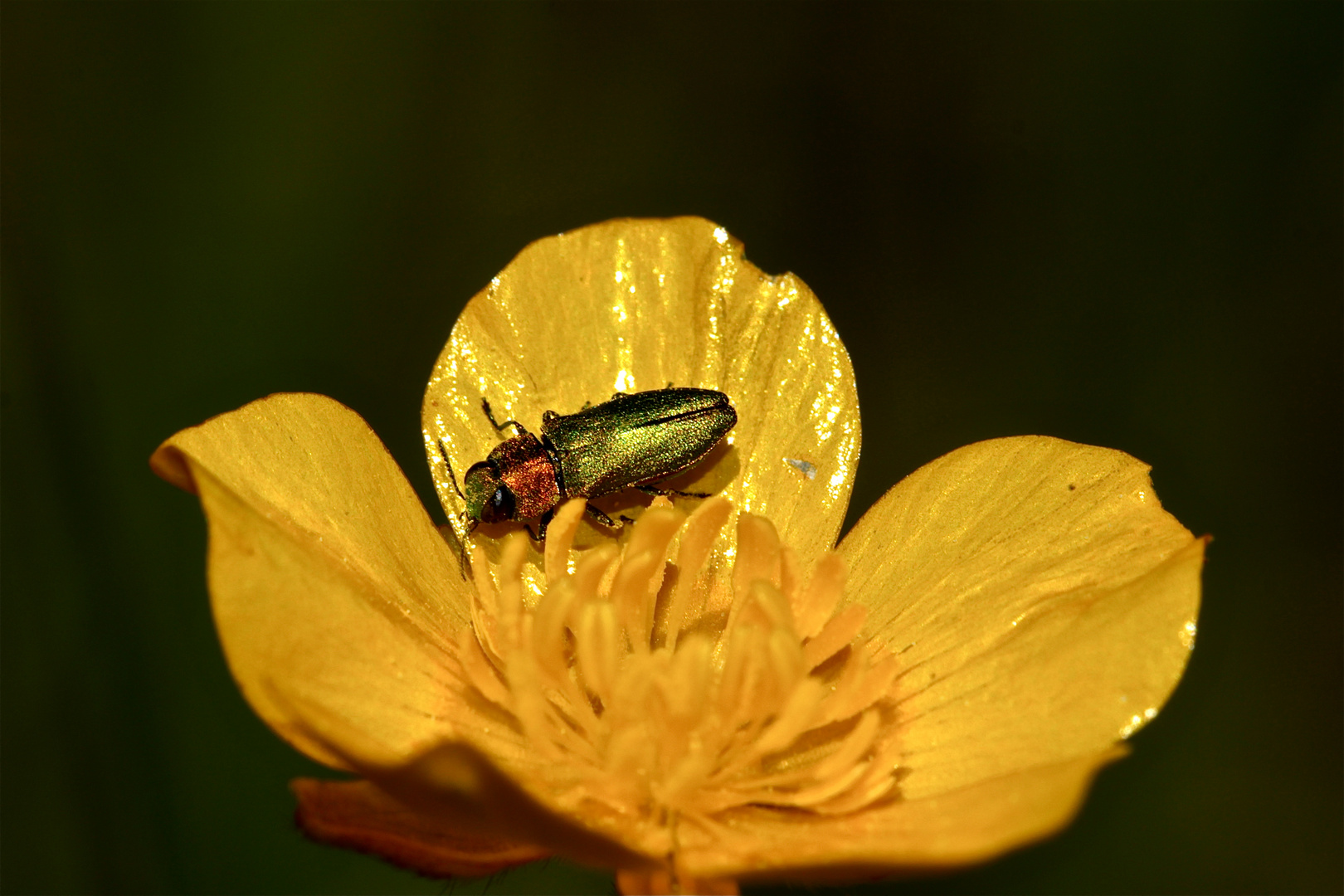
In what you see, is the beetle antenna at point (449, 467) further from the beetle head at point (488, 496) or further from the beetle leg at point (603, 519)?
the beetle leg at point (603, 519)

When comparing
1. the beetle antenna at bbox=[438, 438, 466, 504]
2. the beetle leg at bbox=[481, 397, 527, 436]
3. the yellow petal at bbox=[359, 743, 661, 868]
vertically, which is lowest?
the yellow petal at bbox=[359, 743, 661, 868]

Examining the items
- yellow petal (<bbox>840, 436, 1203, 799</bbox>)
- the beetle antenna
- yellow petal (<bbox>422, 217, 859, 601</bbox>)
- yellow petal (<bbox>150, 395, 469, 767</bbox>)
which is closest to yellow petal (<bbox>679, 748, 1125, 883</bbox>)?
yellow petal (<bbox>840, 436, 1203, 799</bbox>)

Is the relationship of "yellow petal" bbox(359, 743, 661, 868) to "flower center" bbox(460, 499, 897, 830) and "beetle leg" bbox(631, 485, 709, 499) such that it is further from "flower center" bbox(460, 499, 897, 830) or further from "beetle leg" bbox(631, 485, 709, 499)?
"beetle leg" bbox(631, 485, 709, 499)

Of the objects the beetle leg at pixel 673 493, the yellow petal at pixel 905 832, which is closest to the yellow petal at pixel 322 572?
the beetle leg at pixel 673 493

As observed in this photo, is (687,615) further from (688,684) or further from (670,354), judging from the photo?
(670,354)

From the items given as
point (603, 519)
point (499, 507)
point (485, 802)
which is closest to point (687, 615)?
point (603, 519)

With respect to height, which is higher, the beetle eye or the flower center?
the beetle eye
